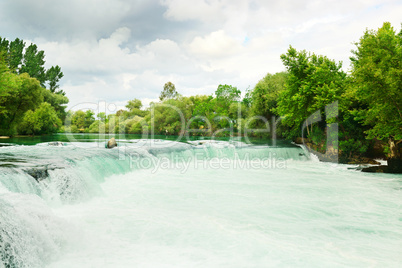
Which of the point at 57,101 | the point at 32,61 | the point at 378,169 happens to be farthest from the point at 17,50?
the point at 378,169

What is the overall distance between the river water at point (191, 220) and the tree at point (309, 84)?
21.6 ft

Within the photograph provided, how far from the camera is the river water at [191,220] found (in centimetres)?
375

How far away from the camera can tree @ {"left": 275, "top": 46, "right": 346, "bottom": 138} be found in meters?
15.1

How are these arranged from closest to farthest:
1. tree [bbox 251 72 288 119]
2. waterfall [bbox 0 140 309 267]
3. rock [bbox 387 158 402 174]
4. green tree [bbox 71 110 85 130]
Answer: waterfall [bbox 0 140 309 267] < rock [bbox 387 158 402 174] < tree [bbox 251 72 288 119] < green tree [bbox 71 110 85 130]

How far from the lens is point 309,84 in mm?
16156

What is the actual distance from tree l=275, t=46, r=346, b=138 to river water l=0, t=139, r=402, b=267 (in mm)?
6590

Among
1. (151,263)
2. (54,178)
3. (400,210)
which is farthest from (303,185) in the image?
(54,178)

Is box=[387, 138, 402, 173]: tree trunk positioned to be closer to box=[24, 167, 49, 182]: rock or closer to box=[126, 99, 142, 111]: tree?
box=[24, 167, 49, 182]: rock

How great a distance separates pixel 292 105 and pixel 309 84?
7.09 ft

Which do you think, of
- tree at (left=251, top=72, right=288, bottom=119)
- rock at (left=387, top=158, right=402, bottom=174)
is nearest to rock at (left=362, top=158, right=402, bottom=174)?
rock at (left=387, top=158, right=402, bottom=174)

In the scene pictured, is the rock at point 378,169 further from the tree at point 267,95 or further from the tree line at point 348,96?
the tree at point 267,95

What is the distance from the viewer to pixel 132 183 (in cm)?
930

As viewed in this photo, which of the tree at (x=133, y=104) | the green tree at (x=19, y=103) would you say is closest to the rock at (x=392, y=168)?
the green tree at (x=19, y=103)

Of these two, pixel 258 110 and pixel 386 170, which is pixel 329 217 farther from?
pixel 258 110
